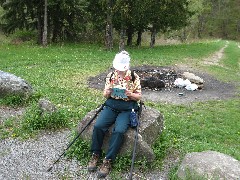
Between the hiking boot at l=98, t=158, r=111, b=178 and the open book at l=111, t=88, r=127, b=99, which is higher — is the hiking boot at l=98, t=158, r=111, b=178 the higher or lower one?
the lower one

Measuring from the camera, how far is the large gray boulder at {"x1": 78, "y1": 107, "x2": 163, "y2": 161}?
6.97m

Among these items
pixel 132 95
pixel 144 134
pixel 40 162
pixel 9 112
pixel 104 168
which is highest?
pixel 132 95

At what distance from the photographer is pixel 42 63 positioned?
64.1 feet

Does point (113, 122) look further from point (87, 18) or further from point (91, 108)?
point (87, 18)

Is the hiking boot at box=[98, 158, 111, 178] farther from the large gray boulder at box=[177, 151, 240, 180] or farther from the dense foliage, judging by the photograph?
the dense foliage

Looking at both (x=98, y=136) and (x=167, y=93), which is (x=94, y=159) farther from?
(x=167, y=93)

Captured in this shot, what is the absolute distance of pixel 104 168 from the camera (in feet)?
22.0

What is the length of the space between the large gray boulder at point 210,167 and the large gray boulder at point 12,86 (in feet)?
20.8

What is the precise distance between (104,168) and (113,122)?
3.28ft

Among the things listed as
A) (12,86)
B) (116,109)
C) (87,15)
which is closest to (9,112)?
(12,86)

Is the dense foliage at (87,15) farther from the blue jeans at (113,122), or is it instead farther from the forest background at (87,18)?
the blue jeans at (113,122)

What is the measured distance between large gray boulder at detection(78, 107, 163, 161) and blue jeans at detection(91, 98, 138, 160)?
171mm

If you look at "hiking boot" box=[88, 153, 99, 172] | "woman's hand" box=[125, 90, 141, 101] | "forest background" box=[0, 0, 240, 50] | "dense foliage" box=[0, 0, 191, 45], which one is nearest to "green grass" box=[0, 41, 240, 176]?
"hiking boot" box=[88, 153, 99, 172]

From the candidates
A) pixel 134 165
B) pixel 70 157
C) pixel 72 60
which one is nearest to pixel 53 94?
pixel 70 157
